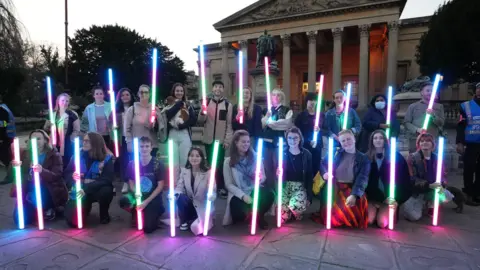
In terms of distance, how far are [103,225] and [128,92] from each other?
2.60m

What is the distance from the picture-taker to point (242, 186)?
145 inches

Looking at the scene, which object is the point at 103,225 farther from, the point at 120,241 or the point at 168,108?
the point at 168,108

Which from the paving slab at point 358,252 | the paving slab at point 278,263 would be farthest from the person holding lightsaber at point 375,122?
the paving slab at point 278,263

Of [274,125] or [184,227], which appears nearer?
[184,227]

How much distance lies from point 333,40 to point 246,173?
108 feet

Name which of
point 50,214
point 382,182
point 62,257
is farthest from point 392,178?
point 50,214

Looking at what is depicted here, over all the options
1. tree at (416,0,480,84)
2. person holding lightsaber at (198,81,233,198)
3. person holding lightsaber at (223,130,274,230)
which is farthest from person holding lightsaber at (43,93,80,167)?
tree at (416,0,480,84)

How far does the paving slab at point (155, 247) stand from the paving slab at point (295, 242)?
0.84 metres

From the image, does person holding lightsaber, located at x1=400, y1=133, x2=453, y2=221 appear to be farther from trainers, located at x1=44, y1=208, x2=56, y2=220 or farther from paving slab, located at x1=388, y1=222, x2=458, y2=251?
trainers, located at x1=44, y1=208, x2=56, y2=220

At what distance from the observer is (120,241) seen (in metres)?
3.12

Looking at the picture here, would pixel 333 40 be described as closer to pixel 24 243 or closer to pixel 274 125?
pixel 274 125

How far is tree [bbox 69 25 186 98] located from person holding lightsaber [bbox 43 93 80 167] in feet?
101

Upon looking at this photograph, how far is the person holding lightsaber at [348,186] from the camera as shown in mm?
3465

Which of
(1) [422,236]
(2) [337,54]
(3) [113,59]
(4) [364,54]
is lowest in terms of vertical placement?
(1) [422,236]
